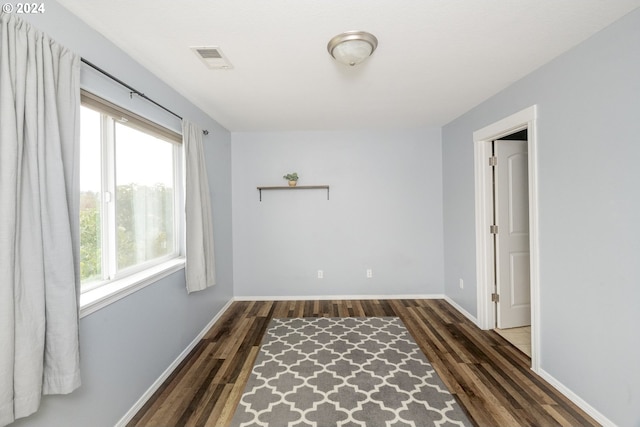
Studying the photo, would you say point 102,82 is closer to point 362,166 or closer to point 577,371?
point 362,166

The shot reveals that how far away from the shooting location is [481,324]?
10.2 feet

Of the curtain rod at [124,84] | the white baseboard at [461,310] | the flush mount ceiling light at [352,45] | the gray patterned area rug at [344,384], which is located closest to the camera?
the curtain rod at [124,84]

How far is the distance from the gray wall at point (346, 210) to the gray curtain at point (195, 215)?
4.07 feet

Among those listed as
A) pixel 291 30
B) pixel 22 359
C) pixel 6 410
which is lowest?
pixel 6 410

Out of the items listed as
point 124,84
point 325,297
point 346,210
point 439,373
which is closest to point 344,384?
point 439,373

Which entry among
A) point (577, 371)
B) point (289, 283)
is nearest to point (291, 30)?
point (577, 371)

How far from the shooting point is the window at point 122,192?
5.78ft

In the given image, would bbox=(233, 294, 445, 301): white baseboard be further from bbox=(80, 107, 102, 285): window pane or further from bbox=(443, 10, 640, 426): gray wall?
bbox=(80, 107, 102, 285): window pane

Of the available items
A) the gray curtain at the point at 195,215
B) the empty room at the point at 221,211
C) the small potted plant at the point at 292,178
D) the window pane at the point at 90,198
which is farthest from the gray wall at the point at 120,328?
the small potted plant at the point at 292,178

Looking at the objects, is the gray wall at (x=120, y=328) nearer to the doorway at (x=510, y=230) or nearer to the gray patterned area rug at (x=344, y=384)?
the gray patterned area rug at (x=344, y=384)

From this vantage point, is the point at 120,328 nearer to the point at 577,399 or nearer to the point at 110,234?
the point at 110,234

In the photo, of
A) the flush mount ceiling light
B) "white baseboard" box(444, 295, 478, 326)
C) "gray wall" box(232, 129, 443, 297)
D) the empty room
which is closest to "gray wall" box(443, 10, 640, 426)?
the empty room

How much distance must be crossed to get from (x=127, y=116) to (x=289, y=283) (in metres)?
2.89

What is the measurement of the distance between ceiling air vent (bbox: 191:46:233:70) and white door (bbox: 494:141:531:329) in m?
2.80
